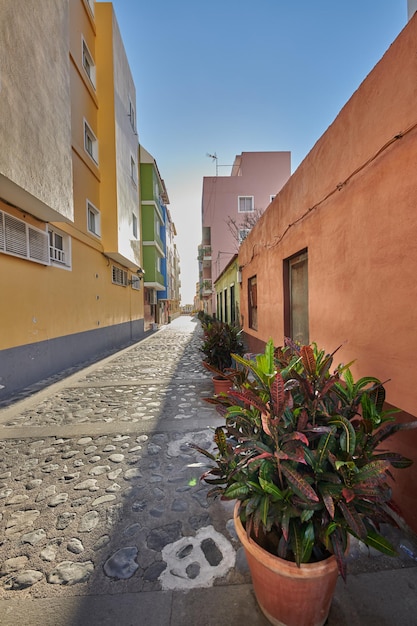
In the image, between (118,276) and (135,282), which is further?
(135,282)

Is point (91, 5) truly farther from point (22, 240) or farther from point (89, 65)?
point (22, 240)

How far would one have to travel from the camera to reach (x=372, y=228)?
2232 mm

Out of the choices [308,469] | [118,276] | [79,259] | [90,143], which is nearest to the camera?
[308,469]

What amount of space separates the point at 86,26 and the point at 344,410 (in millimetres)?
13420

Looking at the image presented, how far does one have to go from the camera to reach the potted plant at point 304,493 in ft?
4.16

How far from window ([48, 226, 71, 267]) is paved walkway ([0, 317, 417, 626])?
4.73 m

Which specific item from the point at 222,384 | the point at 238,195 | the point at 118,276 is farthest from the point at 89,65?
the point at 238,195

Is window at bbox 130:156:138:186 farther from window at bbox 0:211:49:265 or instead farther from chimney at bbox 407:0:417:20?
chimney at bbox 407:0:417:20

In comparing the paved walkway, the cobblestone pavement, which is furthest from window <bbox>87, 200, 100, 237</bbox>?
the paved walkway

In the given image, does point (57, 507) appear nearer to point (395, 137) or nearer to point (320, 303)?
point (320, 303)

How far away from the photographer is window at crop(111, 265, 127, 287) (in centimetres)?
1177

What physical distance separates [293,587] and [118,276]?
12.4 metres

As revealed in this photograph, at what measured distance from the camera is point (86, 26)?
29.2 feet

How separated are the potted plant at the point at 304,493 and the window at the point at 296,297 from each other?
100 inches
